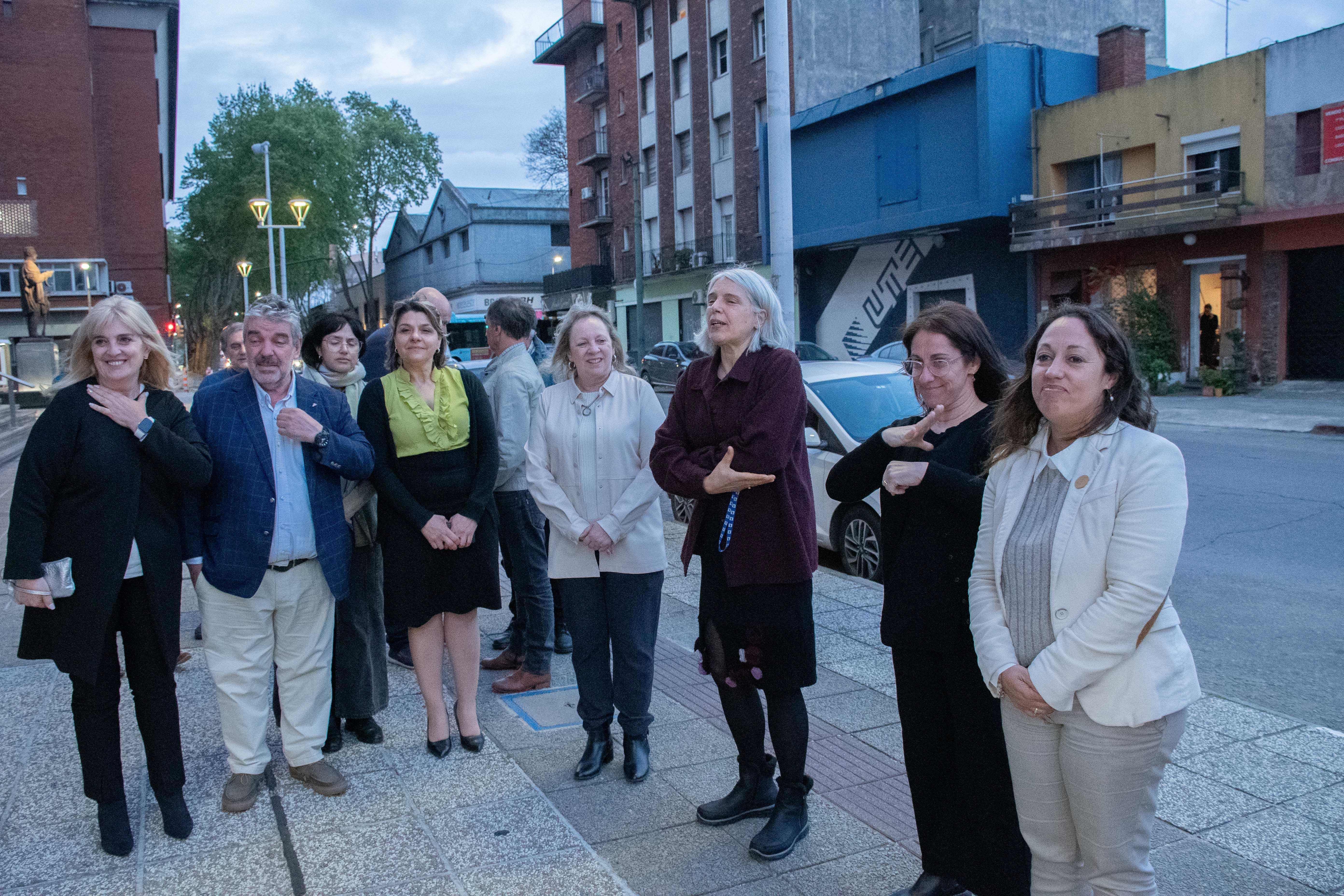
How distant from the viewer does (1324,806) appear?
3.64 m

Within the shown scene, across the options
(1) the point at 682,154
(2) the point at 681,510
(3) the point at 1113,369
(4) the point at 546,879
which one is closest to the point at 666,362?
(1) the point at 682,154

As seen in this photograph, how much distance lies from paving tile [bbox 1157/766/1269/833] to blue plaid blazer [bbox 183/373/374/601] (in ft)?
10.3

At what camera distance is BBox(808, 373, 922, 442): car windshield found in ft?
24.9

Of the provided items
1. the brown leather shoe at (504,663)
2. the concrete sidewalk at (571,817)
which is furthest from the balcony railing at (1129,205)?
the brown leather shoe at (504,663)

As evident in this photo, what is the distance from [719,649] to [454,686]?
7.04ft

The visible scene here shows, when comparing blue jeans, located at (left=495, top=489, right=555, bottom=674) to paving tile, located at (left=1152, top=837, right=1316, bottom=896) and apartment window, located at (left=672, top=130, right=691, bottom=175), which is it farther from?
apartment window, located at (left=672, top=130, right=691, bottom=175)

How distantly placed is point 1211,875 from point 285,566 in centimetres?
336

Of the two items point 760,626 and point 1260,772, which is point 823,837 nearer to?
point 760,626

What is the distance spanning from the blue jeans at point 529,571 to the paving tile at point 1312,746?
326 cm

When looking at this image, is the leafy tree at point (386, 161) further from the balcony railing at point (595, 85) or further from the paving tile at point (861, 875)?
the paving tile at point (861, 875)

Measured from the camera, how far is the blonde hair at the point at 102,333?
143 inches

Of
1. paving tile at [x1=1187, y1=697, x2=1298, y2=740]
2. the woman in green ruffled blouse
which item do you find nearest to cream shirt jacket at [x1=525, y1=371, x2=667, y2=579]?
the woman in green ruffled blouse

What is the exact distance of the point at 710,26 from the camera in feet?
125

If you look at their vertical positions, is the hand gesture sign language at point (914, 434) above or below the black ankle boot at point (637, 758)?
above
